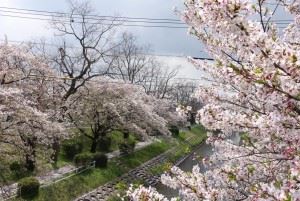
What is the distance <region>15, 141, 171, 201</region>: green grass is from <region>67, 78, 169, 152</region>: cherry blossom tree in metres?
2.48

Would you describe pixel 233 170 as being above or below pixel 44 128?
above

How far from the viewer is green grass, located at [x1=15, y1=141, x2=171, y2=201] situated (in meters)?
19.6

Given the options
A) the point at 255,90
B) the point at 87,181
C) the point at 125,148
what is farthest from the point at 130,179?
the point at 255,90

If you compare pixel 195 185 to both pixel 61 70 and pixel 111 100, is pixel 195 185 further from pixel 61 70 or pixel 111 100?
pixel 61 70

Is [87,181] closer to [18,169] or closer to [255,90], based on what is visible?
[18,169]

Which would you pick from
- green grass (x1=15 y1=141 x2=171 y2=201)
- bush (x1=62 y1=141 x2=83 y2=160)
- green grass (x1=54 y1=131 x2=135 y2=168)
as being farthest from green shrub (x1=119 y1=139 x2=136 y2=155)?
bush (x1=62 y1=141 x2=83 y2=160)

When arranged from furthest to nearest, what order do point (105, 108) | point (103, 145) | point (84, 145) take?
1. point (103, 145)
2. point (84, 145)
3. point (105, 108)

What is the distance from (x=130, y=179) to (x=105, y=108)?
542 cm

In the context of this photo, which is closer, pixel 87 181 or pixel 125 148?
pixel 87 181

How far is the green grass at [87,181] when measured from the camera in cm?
1959

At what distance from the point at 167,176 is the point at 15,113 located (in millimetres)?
10275

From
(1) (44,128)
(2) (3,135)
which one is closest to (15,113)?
(2) (3,135)

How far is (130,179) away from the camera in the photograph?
86.7ft

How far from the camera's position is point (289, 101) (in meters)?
3.16
